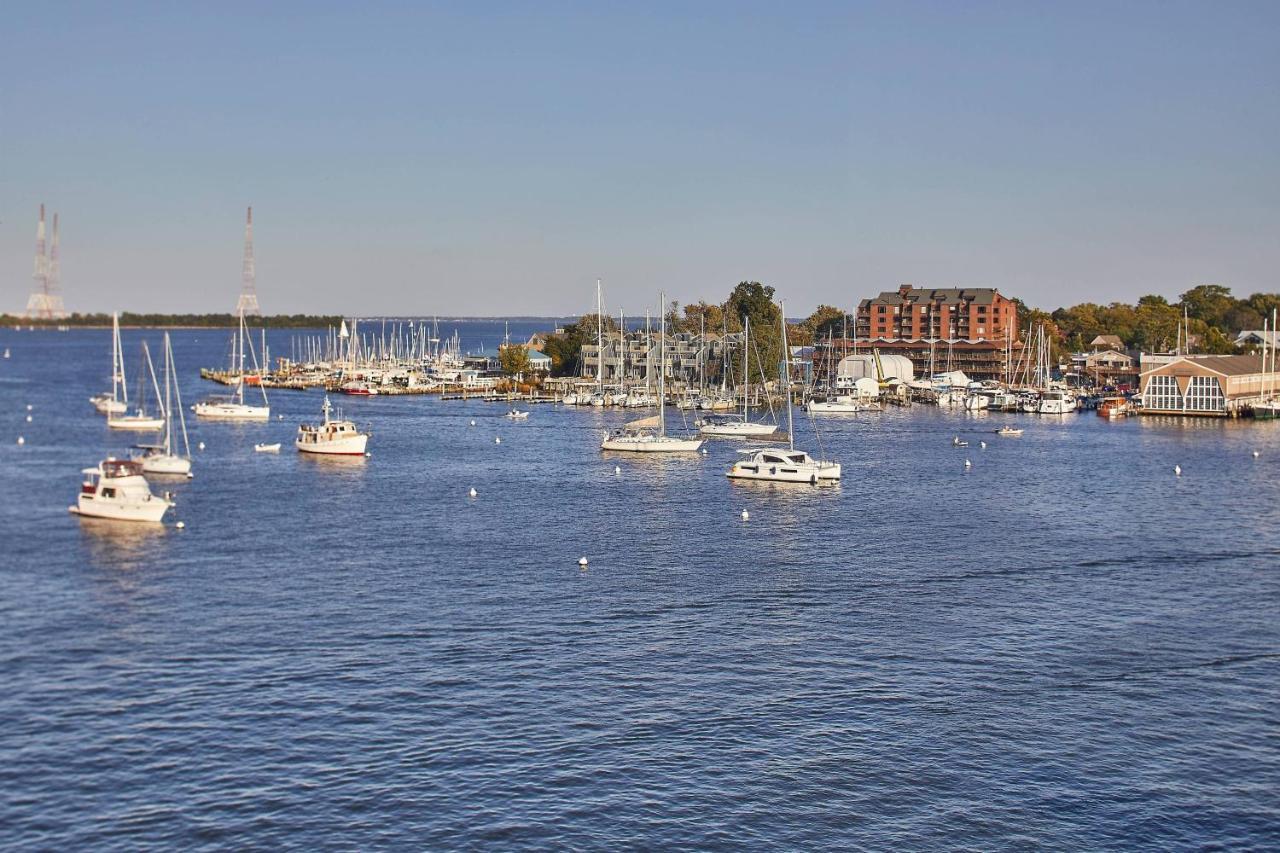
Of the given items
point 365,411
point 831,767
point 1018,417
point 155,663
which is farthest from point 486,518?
point 1018,417

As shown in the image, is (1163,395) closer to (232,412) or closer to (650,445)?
(650,445)

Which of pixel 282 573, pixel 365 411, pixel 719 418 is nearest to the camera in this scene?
pixel 282 573

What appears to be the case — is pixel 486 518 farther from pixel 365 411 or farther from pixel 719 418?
pixel 365 411

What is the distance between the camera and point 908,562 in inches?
1999

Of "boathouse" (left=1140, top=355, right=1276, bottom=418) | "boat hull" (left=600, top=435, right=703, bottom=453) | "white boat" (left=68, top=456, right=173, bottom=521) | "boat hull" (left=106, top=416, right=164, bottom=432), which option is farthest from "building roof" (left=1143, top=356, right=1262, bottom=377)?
"white boat" (left=68, top=456, right=173, bottom=521)

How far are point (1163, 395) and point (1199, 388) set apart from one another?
3.42 m

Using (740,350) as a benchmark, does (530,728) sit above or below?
below

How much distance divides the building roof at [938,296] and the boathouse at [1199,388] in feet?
172

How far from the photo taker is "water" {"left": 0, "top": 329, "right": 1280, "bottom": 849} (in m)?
27.8

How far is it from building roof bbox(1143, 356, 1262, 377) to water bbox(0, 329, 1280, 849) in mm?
62681

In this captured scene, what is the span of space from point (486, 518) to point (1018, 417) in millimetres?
79642

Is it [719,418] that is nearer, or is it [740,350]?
[719,418]

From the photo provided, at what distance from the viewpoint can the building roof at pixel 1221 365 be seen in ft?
409

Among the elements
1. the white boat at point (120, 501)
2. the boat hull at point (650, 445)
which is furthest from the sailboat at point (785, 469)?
the white boat at point (120, 501)
